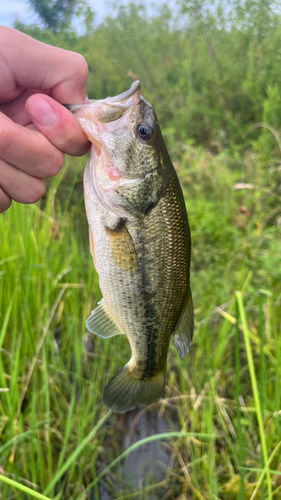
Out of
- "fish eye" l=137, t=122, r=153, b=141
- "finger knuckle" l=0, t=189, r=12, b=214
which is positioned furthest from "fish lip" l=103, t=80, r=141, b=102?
"finger knuckle" l=0, t=189, r=12, b=214

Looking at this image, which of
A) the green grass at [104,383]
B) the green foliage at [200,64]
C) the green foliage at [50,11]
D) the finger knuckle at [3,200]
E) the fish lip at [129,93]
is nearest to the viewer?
the fish lip at [129,93]

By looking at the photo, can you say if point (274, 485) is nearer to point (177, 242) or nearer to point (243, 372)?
point (243, 372)

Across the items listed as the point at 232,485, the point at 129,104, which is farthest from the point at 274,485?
the point at 129,104

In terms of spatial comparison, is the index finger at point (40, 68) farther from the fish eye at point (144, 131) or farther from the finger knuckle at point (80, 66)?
the fish eye at point (144, 131)

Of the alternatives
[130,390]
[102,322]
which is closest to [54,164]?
[102,322]

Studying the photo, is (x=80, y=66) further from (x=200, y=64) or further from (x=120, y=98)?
(x=200, y=64)

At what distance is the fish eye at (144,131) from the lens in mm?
1188

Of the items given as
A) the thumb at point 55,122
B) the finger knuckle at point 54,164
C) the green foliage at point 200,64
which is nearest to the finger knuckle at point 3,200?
the finger knuckle at point 54,164

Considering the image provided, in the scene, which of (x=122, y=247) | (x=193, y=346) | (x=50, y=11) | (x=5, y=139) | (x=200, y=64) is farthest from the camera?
(x=50, y=11)

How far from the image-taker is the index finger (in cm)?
111

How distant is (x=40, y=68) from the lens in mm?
1142

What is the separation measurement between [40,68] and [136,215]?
2.02ft

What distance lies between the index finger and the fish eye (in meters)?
0.25

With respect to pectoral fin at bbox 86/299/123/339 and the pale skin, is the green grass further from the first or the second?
the pale skin
